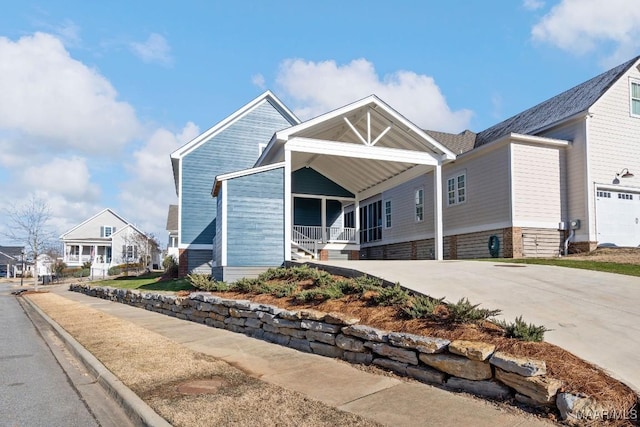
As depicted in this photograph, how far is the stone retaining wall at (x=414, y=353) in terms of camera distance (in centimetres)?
433

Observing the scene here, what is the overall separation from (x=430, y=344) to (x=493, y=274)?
4.97 m

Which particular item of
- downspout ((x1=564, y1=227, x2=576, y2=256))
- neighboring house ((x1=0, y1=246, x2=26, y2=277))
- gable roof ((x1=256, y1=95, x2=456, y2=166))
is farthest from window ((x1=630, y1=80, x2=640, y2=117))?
neighboring house ((x1=0, y1=246, x2=26, y2=277))

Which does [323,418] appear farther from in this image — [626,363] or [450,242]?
[450,242]

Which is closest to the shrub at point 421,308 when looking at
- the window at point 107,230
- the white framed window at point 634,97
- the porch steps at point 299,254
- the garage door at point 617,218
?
the porch steps at point 299,254

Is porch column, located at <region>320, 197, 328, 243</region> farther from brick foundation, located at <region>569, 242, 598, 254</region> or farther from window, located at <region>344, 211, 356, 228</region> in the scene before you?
brick foundation, located at <region>569, 242, 598, 254</region>

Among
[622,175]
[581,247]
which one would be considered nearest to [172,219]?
[581,247]

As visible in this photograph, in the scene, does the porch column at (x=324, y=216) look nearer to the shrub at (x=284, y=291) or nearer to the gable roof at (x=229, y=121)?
Result: the gable roof at (x=229, y=121)

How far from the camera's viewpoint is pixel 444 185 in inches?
796

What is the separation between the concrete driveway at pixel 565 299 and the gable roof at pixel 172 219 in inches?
1350

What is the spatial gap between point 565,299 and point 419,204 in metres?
14.3

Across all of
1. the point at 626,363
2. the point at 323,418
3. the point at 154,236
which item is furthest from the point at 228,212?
the point at 154,236

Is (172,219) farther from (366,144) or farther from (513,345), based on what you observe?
(513,345)

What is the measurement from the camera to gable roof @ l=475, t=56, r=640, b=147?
56.6 feet

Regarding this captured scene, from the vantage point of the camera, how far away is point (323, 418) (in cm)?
439
